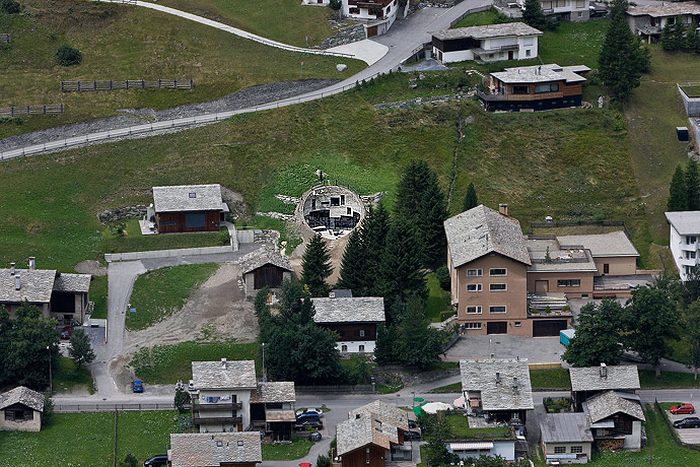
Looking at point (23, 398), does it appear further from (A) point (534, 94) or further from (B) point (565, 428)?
(A) point (534, 94)

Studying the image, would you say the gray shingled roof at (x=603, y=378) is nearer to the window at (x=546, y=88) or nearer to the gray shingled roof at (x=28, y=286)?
the gray shingled roof at (x=28, y=286)

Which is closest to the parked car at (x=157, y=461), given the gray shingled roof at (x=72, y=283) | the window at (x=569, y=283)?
the gray shingled roof at (x=72, y=283)

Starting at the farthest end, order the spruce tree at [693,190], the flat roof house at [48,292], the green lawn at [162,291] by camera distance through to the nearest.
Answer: the spruce tree at [693,190]
the green lawn at [162,291]
the flat roof house at [48,292]

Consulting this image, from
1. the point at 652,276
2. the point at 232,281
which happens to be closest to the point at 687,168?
the point at 652,276

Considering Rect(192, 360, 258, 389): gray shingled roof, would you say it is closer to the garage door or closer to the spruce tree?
the garage door

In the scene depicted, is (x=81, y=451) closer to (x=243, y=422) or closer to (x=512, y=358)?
(x=243, y=422)

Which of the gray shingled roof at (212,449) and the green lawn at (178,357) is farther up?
the green lawn at (178,357)

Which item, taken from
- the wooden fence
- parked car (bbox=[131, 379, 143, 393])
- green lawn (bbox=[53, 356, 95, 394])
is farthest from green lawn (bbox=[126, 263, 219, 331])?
the wooden fence
